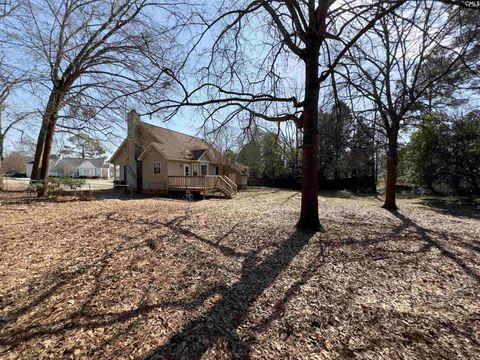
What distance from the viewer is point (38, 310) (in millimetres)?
2738

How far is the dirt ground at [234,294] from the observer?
224 cm

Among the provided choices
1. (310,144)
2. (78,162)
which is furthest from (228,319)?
(78,162)

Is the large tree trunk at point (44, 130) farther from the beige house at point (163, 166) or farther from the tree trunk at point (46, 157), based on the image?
the beige house at point (163, 166)

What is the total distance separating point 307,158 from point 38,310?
5824 mm

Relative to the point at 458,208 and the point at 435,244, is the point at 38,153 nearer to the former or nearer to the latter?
the point at 435,244

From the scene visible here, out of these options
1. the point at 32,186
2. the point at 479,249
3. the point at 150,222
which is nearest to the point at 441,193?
the point at 479,249

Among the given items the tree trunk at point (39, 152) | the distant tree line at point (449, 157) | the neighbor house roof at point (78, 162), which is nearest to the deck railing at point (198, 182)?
the tree trunk at point (39, 152)

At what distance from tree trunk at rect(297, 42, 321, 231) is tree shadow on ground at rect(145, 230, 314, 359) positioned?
7.86 ft

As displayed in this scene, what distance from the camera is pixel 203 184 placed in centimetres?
1622

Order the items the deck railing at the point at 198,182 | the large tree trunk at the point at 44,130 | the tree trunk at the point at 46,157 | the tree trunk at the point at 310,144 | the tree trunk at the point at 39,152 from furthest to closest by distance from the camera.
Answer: the deck railing at the point at 198,182, the tree trunk at the point at 39,152, the tree trunk at the point at 46,157, the large tree trunk at the point at 44,130, the tree trunk at the point at 310,144

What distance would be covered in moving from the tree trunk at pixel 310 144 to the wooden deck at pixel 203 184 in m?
10.5

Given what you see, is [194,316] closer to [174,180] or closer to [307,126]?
[307,126]

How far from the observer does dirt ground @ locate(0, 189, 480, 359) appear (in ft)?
7.34

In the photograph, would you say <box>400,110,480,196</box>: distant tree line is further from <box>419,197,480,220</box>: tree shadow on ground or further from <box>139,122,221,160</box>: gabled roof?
<box>139,122,221,160</box>: gabled roof
